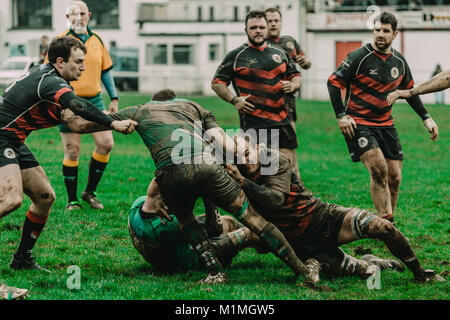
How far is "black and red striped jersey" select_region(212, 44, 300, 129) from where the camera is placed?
773 centimetres

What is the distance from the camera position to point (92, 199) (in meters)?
8.77

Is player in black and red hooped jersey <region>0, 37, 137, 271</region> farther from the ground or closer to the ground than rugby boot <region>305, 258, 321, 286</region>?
farther from the ground

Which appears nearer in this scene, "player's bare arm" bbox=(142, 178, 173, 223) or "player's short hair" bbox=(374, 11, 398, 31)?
"player's bare arm" bbox=(142, 178, 173, 223)

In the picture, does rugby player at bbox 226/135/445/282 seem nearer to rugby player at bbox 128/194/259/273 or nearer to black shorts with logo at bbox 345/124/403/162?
rugby player at bbox 128/194/259/273

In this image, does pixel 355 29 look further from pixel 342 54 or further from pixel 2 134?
pixel 2 134

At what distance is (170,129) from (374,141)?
2685mm

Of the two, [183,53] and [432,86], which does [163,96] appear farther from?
[183,53]

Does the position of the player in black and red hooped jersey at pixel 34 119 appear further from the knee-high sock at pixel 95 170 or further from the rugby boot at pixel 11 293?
the knee-high sock at pixel 95 170

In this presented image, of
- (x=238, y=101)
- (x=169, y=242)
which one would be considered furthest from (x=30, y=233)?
(x=238, y=101)

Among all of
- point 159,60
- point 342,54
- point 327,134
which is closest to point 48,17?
point 159,60

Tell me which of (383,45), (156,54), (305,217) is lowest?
(305,217)

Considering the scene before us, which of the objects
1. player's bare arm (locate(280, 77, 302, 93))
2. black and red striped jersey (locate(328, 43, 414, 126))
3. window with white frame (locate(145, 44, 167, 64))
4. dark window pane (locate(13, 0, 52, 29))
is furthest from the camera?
dark window pane (locate(13, 0, 52, 29))

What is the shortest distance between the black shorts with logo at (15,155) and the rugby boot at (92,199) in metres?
2.74

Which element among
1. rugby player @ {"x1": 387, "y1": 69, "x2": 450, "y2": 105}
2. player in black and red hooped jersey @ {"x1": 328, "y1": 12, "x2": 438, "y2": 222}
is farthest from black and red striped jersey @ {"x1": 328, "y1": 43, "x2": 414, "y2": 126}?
rugby player @ {"x1": 387, "y1": 69, "x2": 450, "y2": 105}
